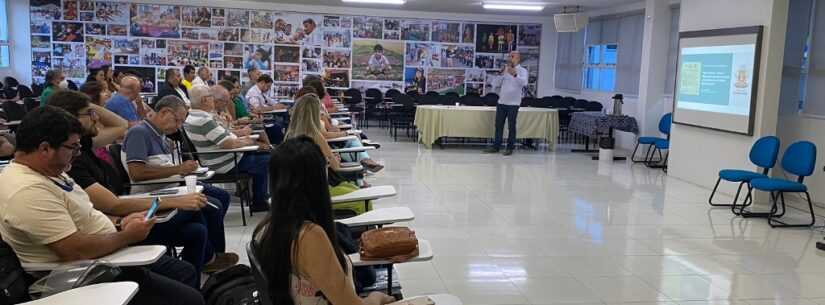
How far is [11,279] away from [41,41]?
1198 centimetres

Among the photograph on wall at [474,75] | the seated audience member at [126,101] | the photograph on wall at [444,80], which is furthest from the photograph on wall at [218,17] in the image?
the seated audience member at [126,101]

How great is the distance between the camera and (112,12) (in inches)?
490

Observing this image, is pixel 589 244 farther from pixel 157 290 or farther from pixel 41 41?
pixel 41 41

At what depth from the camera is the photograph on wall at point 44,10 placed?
12133 mm

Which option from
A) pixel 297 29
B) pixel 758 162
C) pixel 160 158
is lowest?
pixel 758 162

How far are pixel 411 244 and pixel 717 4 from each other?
21.3ft

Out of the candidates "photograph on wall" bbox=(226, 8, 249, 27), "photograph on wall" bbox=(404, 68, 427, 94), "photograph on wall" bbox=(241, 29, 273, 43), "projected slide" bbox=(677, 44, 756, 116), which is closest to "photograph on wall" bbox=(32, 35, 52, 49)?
"photograph on wall" bbox=(226, 8, 249, 27)

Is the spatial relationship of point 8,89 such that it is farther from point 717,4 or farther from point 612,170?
point 717,4

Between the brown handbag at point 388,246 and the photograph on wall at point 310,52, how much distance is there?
11.2m

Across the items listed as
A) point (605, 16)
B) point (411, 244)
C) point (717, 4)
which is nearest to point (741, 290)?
point (411, 244)

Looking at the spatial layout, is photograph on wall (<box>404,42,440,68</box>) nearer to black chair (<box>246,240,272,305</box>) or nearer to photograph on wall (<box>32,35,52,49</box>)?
photograph on wall (<box>32,35,52,49</box>)

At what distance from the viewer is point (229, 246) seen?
455 centimetres

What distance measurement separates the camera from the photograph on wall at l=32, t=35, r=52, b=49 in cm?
1225

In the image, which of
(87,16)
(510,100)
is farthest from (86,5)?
(510,100)
